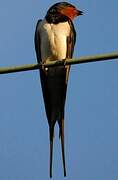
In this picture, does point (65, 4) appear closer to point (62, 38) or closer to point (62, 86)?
point (62, 38)

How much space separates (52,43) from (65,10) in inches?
23.3

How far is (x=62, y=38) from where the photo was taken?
19.8 feet

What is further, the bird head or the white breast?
the bird head

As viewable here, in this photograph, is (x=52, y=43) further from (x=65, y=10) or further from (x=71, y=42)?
(x=65, y=10)

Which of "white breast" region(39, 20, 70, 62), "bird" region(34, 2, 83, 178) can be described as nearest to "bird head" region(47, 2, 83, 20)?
"bird" region(34, 2, 83, 178)

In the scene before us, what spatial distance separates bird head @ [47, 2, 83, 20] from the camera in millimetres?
6285

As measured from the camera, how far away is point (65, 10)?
639 cm

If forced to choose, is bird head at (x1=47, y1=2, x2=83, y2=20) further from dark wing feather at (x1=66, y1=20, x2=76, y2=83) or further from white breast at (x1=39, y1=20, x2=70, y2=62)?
white breast at (x1=39, y1=20, x2=70, y2=62)

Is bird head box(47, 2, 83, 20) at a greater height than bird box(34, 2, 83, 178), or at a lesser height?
greater

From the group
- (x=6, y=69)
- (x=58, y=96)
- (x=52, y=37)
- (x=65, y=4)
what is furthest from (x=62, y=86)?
(x=6, y=69)

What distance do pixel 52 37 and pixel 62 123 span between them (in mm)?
842

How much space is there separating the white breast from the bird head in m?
0.30

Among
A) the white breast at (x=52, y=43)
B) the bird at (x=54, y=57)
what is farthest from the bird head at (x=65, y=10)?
the white breast at (x=52, y=43)

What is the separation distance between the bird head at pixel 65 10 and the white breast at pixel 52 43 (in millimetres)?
303
